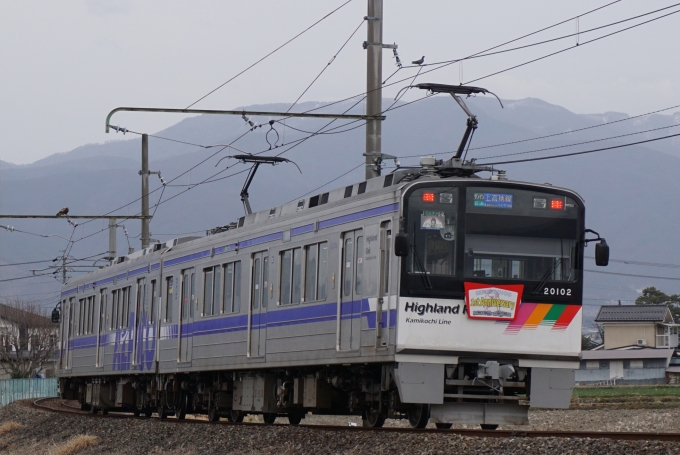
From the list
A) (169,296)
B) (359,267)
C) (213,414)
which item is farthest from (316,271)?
(169,296)

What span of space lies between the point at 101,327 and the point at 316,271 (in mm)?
12701

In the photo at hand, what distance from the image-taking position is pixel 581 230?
45.1ft

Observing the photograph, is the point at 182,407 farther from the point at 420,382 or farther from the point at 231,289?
Result: the point at 420,382

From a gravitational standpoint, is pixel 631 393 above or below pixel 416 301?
below

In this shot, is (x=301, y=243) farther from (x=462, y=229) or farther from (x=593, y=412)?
(x=593, y=412)

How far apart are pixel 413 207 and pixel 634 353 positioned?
66.1 m

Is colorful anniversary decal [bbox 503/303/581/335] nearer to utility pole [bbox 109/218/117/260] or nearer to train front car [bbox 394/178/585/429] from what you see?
train front car [bbox 394/178/585/429]

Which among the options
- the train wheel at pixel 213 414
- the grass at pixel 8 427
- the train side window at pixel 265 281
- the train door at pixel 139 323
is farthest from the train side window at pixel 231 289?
the grass at pixel 8 427

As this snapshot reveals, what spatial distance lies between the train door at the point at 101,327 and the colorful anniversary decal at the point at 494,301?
1509cm

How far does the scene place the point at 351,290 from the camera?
567 inches

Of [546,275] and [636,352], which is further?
[636,352]

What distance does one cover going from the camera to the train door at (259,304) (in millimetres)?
17172

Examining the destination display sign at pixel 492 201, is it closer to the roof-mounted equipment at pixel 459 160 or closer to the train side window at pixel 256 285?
the roof-mounted equipment at pixel 459 160

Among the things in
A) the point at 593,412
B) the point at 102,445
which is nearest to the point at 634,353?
the point at 593,412
